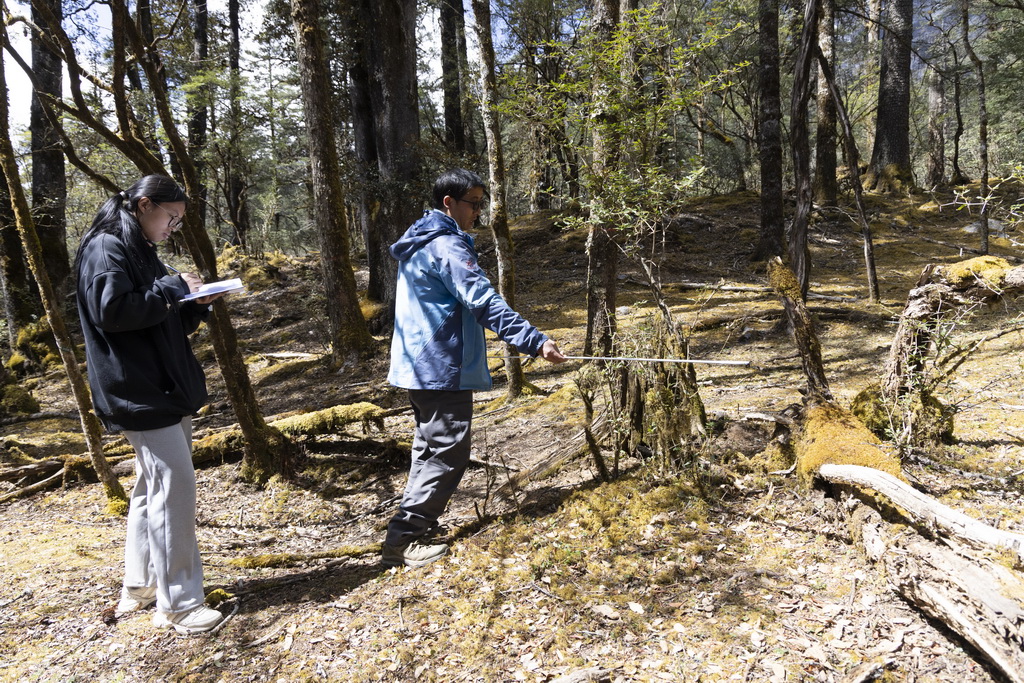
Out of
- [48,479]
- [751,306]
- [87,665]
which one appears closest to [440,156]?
[751,306]

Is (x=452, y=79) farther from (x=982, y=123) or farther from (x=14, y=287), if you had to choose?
(x=982, y=123)

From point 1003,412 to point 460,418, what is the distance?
162 inches

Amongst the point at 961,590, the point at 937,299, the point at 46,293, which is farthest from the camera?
the point at 46,293

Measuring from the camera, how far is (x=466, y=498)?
4.48 meters

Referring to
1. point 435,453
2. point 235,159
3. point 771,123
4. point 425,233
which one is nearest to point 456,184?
point 425,233

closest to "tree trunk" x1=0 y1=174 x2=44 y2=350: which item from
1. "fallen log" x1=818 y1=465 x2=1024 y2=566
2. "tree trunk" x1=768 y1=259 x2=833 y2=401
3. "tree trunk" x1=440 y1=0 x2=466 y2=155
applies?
"tree trunk" x1=440 y1=0 x2=466 y2=155

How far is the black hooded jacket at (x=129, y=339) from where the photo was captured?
2.57 m

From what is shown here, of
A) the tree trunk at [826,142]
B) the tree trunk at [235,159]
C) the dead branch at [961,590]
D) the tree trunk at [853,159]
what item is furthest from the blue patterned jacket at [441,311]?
the tree trunk at [235,159]

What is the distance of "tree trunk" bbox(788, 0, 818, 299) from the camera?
592cm

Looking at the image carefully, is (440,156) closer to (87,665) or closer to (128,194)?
(128,194)

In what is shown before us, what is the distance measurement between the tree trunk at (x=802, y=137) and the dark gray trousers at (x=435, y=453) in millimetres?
4060

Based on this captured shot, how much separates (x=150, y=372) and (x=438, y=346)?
1.30m

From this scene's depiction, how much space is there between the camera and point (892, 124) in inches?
607

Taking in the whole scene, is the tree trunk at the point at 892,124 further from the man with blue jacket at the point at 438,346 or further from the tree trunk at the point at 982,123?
the man with blue jacket at the point at 438,346
